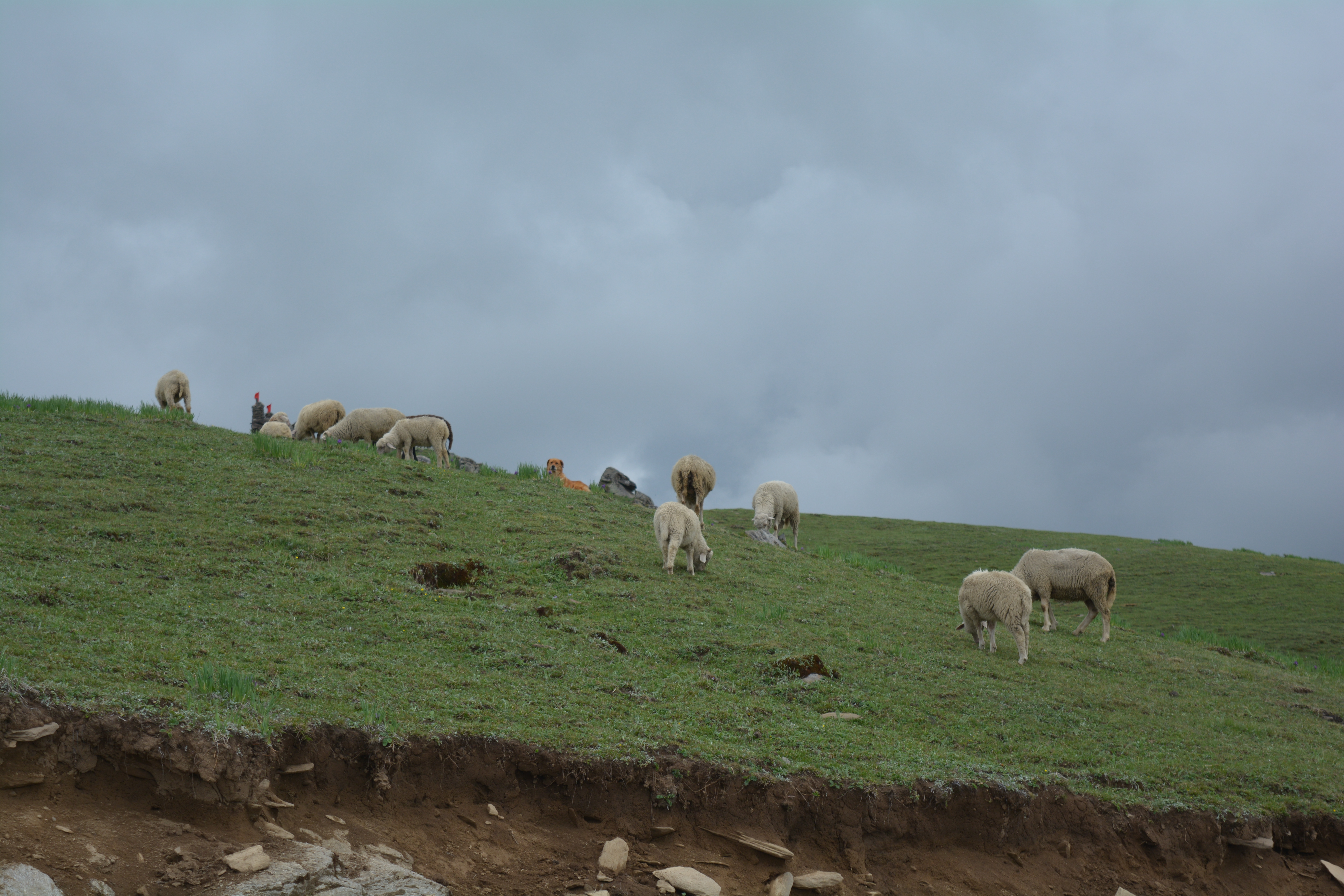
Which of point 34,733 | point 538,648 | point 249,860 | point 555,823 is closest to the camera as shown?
point 249,860

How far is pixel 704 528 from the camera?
20.5 metres

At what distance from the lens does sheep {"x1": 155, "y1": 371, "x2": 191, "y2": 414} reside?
942 inches

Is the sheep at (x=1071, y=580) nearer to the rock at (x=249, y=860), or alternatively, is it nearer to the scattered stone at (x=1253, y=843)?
the scattered stone at (x=1253, y=843)

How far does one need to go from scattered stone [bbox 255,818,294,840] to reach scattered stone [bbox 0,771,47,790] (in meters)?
1.25

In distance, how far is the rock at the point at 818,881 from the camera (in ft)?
20.8

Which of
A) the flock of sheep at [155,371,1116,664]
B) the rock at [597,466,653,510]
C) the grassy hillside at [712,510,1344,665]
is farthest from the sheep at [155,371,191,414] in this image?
the grassy hillside at [712,510,1344,665]

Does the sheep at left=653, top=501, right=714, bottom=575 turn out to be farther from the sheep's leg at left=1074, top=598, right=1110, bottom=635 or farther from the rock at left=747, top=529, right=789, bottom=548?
the sheep's leg at left=1074, top=598, right=1110, bottom=635

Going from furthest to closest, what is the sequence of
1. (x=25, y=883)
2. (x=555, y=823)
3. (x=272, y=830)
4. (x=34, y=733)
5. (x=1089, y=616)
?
(x=1089, y=616), (x=555, y=823), (x=272, y=830), (x=34, y=733), (x=25, y=883)

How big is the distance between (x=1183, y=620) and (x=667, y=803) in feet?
67.3

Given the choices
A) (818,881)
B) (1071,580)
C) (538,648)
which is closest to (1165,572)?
(1071,580)

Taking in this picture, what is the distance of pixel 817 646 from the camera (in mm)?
11477

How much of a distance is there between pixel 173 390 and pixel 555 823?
868 inches

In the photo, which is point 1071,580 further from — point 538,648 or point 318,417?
point 318,417

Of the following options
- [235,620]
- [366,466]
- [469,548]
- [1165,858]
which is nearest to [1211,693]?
[1165,858]
